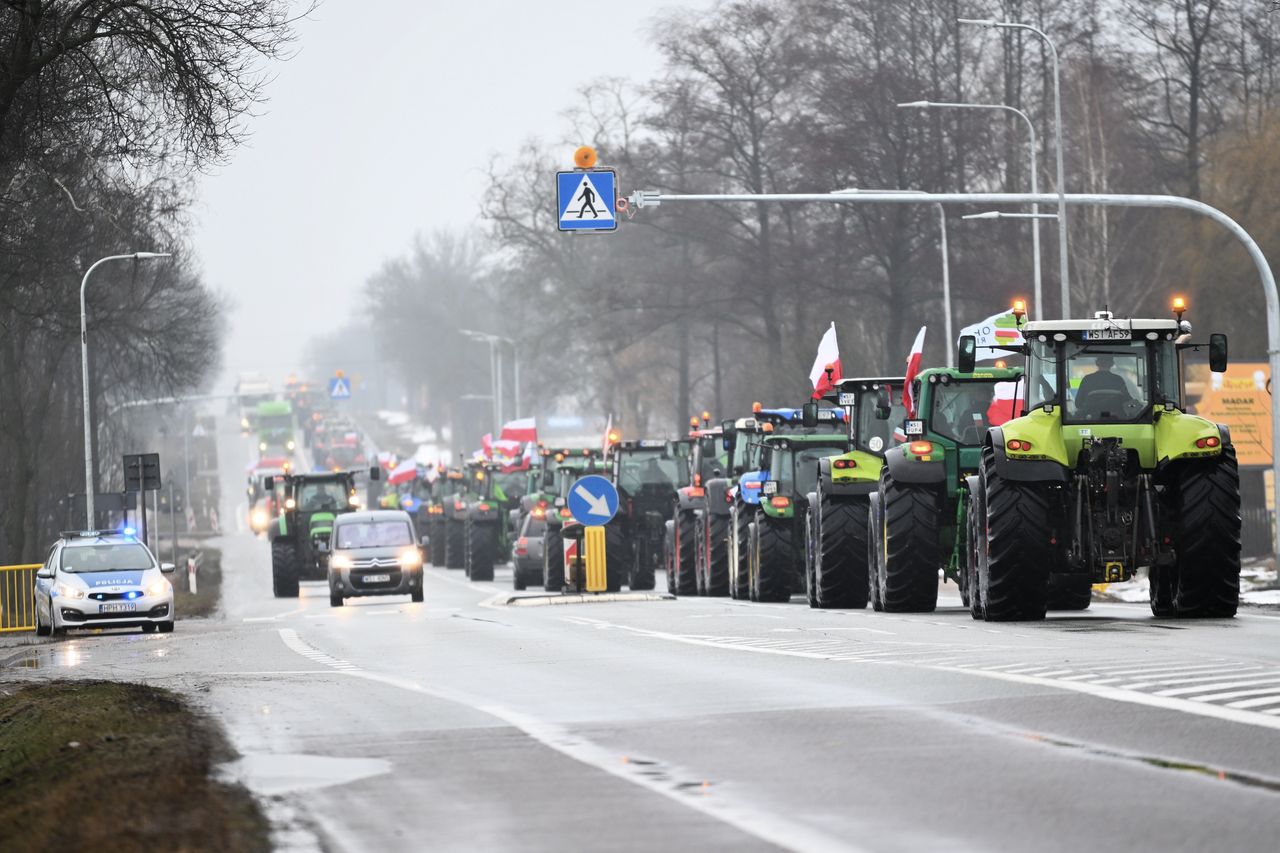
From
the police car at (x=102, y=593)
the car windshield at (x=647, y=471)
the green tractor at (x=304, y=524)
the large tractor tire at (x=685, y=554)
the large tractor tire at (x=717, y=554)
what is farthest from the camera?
the green tractor at (x=304, y=524)

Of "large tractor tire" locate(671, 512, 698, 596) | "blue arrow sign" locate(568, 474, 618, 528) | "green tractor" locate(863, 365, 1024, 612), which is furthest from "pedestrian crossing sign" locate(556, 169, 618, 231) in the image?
"green tractor" locate(863, 365, 1024, 612)

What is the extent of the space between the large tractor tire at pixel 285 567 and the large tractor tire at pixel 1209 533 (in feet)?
101

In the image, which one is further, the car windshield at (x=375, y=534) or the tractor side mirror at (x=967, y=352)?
the car windshield at (x=375, y=534)

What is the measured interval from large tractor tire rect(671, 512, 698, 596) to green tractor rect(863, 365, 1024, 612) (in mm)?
11959

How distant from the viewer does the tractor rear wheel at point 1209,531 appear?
67.7 ft

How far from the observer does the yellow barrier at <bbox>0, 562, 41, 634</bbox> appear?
127ft

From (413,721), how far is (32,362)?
5270 centimetres

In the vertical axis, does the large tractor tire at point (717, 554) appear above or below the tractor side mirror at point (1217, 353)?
below

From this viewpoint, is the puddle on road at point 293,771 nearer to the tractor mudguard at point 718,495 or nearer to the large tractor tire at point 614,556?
the tractor mudguard at point 718,495

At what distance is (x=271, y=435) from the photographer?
16150 centimetres

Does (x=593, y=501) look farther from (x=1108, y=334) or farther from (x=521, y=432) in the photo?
(x=521, y=432)

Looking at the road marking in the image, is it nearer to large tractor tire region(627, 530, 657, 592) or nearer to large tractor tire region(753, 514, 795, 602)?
large tractor tire region(753, 514, 795, 602)

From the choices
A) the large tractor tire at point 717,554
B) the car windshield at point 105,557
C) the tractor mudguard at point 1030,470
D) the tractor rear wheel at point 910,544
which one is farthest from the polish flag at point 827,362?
the tractor mudguard at point 1030,470

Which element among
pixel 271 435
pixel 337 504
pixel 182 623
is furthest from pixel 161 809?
pixel 271 435
